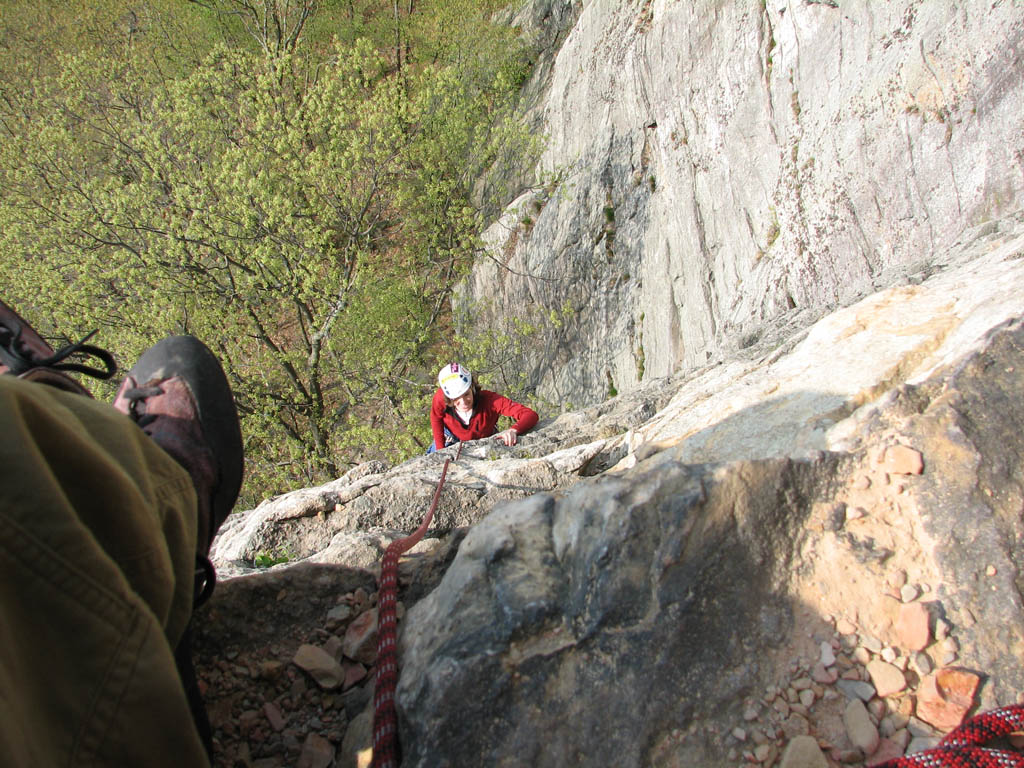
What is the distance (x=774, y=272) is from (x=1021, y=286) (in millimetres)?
5151

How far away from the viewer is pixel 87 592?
52.1 inches

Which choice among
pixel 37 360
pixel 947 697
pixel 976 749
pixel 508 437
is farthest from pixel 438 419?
pixel 976 749

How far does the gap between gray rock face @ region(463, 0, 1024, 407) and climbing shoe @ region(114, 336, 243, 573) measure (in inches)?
189

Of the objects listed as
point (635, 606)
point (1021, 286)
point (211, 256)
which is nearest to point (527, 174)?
point (211, 256)

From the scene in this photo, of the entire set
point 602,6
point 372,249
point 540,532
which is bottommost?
point 540,532

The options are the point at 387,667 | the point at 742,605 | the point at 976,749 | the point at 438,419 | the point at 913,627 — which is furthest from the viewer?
the point at 438,419

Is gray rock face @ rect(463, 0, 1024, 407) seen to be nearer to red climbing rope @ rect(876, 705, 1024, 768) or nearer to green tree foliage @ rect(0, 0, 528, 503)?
green tree foliage @ rect(0, 0, 528, 503)

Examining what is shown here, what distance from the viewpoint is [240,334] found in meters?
12.6

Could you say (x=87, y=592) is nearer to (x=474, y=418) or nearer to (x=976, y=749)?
(x=976, y=749)

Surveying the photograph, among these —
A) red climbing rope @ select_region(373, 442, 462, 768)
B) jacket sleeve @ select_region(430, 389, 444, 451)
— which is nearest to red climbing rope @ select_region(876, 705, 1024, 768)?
red climbing rope @ select_region(373, 442, 462, 768)

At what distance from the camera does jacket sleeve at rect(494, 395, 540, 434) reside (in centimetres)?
652

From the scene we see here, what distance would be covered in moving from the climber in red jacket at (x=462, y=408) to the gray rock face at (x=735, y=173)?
279cm

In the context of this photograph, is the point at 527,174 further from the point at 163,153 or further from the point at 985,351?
the point at 985,351

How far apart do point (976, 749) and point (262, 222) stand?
12.4 meters
